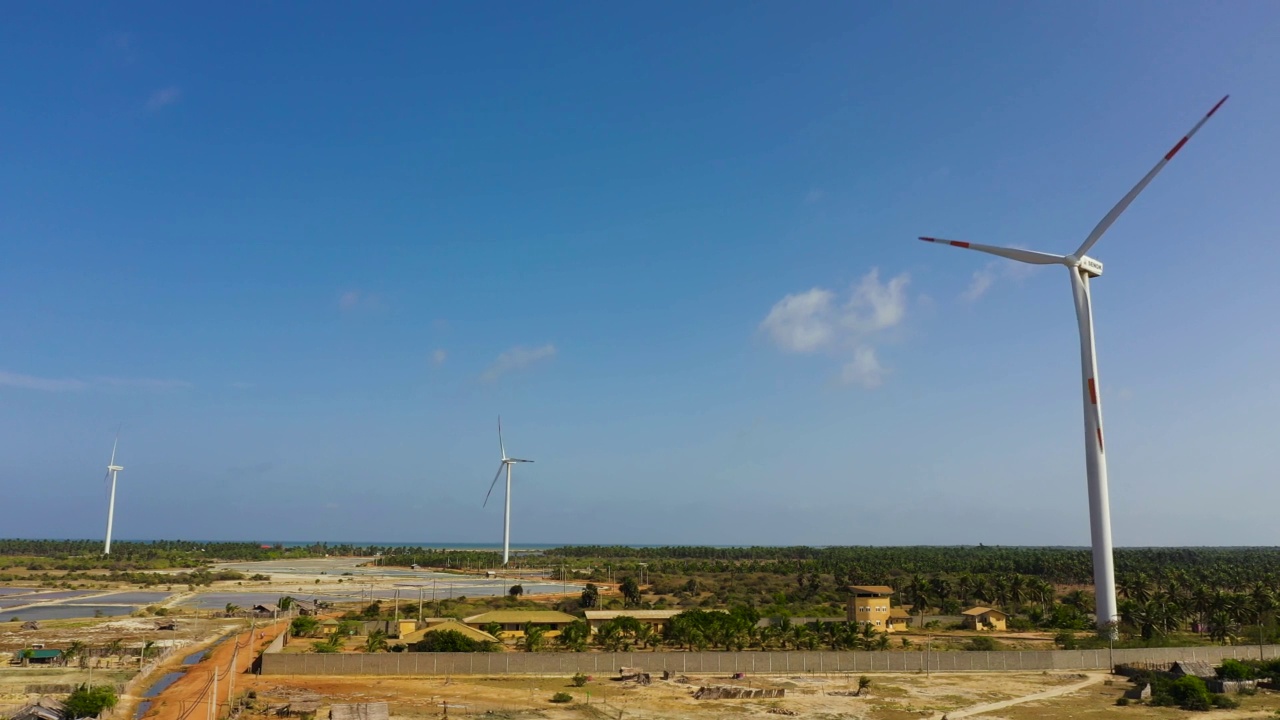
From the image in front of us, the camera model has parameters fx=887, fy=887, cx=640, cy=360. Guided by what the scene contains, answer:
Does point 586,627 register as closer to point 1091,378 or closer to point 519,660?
point 519,660

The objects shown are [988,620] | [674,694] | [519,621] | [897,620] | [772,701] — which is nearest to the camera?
[772,701]

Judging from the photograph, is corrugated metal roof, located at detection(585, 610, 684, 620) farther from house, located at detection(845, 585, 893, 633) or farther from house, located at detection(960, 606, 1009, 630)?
house, located at detection(960, 606, 1009, 630)

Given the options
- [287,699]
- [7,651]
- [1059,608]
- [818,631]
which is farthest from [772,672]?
[7,651]

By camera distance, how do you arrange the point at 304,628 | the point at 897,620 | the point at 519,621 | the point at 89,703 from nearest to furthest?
the point at 89,703 → the point at 519,621 → the point at 304,628 → the point at 897,620

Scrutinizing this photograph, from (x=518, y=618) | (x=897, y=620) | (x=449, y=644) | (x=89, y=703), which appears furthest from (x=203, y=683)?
(x=897, y=620)

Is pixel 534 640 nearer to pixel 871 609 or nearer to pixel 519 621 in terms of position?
pixel 519 621

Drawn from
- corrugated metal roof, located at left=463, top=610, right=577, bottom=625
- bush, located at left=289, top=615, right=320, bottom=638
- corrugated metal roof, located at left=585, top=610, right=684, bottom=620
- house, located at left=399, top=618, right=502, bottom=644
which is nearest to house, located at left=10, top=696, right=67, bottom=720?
house, located at left=399, top=618, right=502, bottom=644
